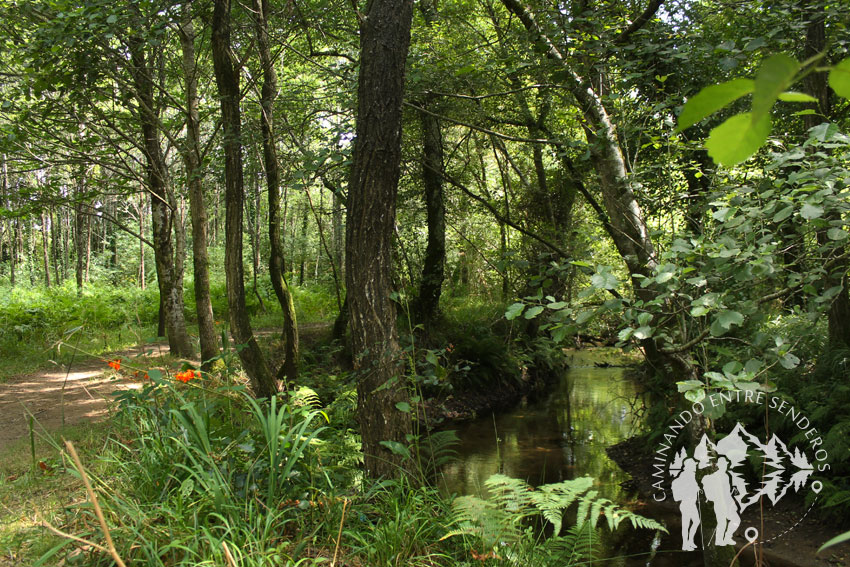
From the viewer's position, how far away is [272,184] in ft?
23.6

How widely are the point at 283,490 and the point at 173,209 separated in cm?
679

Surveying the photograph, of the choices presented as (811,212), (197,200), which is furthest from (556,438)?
(811,212)

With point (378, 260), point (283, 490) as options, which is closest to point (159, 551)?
point (283, 490)

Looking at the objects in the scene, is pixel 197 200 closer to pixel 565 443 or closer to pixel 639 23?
pixel 639 23

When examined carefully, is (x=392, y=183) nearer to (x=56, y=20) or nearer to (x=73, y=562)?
(x=73, y=562)

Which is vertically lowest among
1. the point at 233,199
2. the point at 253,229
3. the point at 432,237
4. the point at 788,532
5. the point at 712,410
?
the point at 788,532

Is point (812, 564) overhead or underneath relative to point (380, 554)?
underneath

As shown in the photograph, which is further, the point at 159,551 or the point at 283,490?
the point at 283,490

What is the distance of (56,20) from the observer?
452 cm

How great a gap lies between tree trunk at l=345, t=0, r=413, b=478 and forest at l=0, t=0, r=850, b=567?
18mm

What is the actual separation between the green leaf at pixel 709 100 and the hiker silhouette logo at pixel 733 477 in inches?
150

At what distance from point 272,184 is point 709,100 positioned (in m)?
7.17

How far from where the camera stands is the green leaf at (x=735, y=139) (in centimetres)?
47

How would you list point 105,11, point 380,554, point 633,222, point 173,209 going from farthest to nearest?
point 173,209 → point 105,11 → point 633,222 → point 380,554
